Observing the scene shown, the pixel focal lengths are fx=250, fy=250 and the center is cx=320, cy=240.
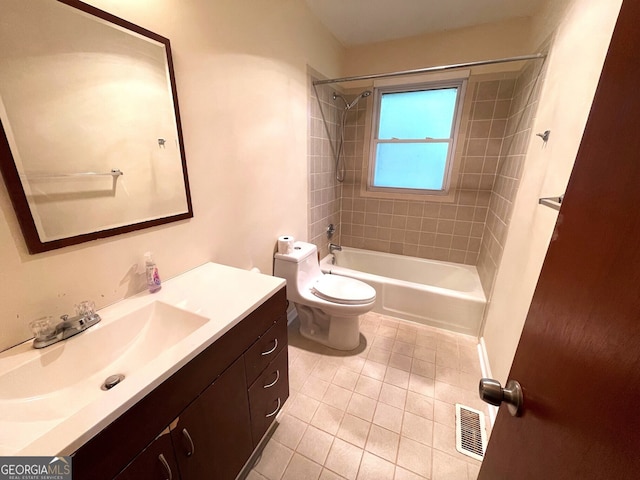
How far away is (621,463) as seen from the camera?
0.28m

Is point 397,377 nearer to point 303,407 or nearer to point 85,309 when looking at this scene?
point 303,407

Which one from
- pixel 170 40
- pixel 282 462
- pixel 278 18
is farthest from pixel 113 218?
pixel 278 18

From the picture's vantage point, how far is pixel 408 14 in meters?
1.86

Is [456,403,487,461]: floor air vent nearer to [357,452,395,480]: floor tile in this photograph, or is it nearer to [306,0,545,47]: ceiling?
[357,452,395,480]: floor tile

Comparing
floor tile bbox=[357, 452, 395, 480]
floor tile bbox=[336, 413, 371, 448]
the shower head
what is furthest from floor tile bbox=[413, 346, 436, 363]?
the shower head

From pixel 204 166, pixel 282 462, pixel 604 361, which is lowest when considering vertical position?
pixel 282 462

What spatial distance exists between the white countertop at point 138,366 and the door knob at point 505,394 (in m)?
0.74

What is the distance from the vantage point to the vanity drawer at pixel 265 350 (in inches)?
38.9

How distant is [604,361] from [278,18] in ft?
6.66

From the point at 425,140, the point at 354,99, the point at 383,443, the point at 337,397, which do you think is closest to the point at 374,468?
the point at 383,443

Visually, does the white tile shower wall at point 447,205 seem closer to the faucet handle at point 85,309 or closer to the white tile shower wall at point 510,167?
the white tile shower wall at point 510,167

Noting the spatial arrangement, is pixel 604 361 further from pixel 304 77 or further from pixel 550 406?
pixel 304 77

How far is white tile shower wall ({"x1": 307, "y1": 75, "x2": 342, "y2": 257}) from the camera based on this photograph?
2090 millimetres

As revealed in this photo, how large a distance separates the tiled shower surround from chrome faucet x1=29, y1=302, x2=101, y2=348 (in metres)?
1.63
